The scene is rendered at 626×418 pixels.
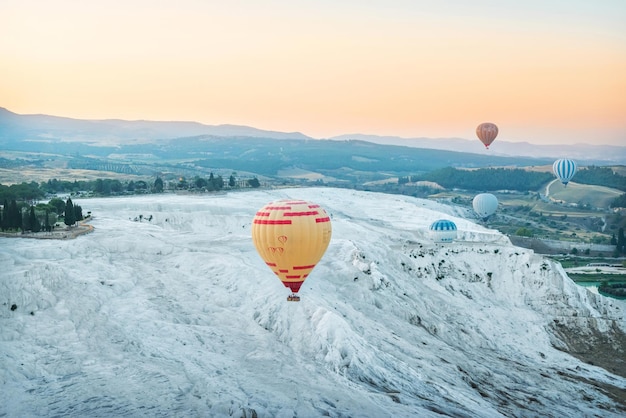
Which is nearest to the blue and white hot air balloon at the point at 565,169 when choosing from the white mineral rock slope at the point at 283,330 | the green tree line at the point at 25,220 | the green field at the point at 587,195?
the green field at the point at 587,195

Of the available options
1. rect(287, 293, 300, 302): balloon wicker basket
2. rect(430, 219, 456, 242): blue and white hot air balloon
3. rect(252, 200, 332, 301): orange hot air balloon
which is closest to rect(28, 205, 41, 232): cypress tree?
rect(252, 200, 332, 301): orange hot air balloon

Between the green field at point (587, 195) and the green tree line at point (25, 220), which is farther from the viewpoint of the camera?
the green field at point (587, 195)

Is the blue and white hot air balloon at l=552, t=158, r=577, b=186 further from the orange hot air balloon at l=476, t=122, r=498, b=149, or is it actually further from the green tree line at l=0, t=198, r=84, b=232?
the green tree line at l=0, t=198, r=84, b=232

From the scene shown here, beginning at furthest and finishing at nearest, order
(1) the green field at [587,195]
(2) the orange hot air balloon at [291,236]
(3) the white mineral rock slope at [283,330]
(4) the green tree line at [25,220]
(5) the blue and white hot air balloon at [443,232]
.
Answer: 1. (1) the green field at [587,195]
2. (5) the blue and white hot air balloon at [443,232]
3. (4) the green tree line at [25,220]
4. (2) the orange hot air balloon at [291,236]
5. (3) the white mineral rock slope at [283,330]

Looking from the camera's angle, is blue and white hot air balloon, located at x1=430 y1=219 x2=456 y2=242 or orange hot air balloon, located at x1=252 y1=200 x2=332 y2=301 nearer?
orange hot air balloon, located at x1=252 y1=200 x2=332 y2=301

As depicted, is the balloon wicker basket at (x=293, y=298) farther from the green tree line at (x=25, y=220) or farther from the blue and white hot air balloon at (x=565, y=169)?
the blue and white hot air balloon at (x=565, y=169)

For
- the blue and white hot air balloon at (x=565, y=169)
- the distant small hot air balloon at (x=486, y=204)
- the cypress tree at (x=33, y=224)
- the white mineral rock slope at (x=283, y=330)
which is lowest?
the white mineral rock slope at (x=283, y=330)
